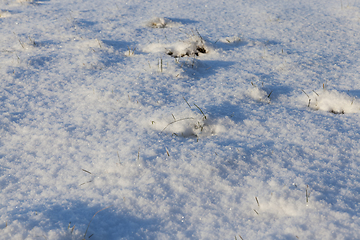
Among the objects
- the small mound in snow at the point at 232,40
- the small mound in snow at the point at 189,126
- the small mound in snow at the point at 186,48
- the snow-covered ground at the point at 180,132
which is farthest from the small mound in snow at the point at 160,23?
the small mound in snow at the point at 189,126

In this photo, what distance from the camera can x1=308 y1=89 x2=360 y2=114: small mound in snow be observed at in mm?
2074

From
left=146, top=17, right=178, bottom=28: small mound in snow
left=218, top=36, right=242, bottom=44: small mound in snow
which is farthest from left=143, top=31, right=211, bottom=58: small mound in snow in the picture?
left=146, top=17, right=178, bottom=28: small mound in snow

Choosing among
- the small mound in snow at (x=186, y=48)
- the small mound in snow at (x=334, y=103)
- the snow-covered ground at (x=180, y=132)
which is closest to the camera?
the snow-covered ground at (x=180, y=132)

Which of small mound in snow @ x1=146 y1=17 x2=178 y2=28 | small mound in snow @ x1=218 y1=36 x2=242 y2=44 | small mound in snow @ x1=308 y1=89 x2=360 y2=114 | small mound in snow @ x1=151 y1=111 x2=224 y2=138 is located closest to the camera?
small mound in snow @ x1=151 y1=111 x2=224 y2=138

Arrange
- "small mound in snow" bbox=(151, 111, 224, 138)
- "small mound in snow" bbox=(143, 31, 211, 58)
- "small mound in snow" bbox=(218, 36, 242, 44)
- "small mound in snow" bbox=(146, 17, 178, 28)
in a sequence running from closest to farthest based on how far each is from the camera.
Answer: "small mound in snow" bbox=(151, 111, 224, 138)
"small mound in snow" bbox=(143, 31, 211, 58)
"small mound in snow" bbox=(218, 36, 242, 44)
"small mound in snow" bbox=(146, 17, 178, 28)

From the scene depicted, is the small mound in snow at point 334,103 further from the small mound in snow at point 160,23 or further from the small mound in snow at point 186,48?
the small mound in snow at point 160,23

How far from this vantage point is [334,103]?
6.93ft

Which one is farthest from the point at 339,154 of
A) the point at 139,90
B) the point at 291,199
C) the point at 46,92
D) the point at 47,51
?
the point at 47,51

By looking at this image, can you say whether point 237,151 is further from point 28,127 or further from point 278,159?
point 28,127

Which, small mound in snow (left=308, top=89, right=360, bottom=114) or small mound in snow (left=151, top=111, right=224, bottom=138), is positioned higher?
small mound in snow (left=308, top=89, right=360, bottom=114)

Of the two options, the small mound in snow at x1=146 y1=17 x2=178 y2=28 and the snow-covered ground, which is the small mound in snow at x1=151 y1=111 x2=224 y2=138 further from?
the small mound in snow at x1=146 y1=17 x2=178 y2=28

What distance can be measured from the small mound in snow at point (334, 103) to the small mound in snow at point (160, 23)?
247 cm

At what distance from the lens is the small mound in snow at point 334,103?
81.7 inches

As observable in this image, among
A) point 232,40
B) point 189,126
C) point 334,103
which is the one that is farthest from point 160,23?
point 334,103
